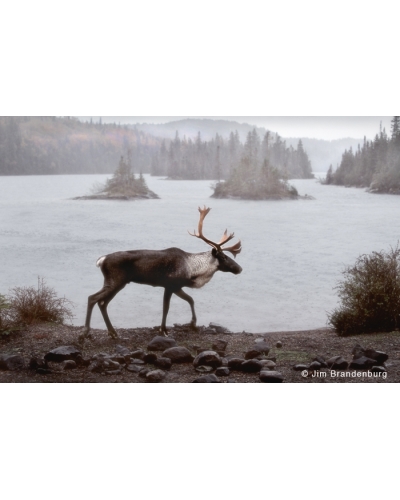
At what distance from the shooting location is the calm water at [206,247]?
26.9 feet

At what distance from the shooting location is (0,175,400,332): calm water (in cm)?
819

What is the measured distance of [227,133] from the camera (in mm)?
8438

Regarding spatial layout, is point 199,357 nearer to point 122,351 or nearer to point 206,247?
point 122,351

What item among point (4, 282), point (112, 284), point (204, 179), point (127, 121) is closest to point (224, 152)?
point (204, 179)

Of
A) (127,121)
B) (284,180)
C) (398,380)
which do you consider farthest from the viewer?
(284,180)

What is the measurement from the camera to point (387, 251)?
8281 millimetres

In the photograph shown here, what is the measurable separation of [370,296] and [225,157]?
8.62ft

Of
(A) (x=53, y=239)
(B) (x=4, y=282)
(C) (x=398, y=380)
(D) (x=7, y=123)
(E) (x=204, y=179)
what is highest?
(D) (x=7, y=123)

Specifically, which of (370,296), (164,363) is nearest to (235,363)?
(164,363)

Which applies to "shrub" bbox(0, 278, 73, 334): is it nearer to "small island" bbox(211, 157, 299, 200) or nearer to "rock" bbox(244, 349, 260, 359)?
"rock" bbox(244, 349, 260, 359)

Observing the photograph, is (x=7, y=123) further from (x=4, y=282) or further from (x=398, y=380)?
(x=398, y=380)

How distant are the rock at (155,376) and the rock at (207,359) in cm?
41

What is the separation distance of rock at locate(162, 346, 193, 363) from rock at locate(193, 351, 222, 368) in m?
0.15

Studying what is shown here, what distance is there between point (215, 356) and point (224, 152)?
8.98 feet
